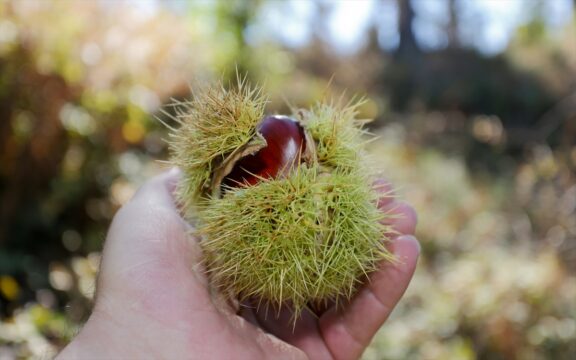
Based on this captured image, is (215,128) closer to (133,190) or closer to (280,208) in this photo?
(280,208)

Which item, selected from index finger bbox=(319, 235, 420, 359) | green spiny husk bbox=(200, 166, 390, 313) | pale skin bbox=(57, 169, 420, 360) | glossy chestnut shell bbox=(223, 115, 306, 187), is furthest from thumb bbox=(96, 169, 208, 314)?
index finger bbox=(319, 235, 420, 359)

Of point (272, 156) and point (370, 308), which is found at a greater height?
point (272, 156)

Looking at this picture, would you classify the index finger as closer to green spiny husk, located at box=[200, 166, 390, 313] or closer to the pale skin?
the pale skin

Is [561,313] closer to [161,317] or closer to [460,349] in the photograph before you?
[460,349]

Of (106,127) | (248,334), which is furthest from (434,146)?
(248,334)

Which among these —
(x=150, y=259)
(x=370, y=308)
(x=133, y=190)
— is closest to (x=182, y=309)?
(x=150, y=259)

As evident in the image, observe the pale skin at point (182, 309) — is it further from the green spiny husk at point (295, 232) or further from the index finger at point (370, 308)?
the green spiny husk at point (295, 232)
